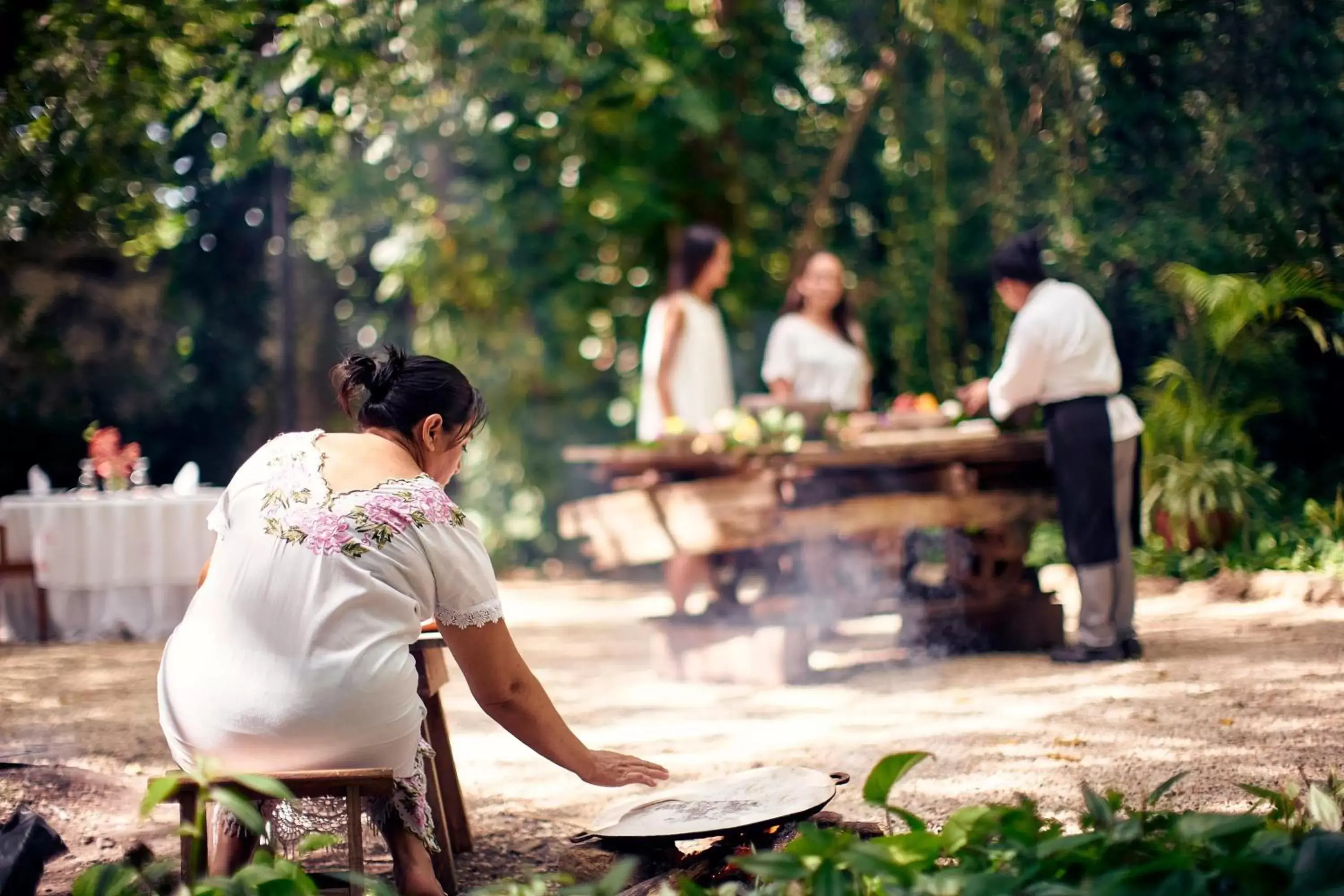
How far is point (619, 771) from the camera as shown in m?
2.71

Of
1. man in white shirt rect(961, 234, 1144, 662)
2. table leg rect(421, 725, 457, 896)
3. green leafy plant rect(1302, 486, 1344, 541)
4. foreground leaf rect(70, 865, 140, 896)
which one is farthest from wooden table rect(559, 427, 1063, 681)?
foreground leaf rect(70, 865, 140, 896)

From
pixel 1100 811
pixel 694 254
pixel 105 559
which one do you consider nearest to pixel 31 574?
pixel 105 559

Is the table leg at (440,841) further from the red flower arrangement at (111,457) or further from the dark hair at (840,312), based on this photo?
the red flower arrangement at (111,457)

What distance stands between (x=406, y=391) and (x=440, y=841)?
108cm

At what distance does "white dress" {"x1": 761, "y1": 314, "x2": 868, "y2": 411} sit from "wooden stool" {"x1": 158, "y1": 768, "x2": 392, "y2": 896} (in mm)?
4557

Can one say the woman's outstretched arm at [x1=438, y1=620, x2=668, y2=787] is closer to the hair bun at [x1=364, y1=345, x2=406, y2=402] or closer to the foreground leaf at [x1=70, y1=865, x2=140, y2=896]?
the hair bun at [x1=364, y1=345, x2=406, y2=402]

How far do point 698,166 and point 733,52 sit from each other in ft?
2.99

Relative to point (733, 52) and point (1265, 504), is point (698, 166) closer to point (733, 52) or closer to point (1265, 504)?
point (733, 52)

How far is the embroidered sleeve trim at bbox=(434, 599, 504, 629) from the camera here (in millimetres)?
2617

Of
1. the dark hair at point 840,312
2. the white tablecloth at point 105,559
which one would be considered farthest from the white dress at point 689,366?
the white tablecloth at point 105,559

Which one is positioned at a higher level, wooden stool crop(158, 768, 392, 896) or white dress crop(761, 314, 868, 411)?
white dress crop(761, 314, 868, 411)

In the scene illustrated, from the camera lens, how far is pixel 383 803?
2727 millimetres

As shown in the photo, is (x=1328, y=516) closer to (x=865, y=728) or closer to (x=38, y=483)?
(x=865, y=728)

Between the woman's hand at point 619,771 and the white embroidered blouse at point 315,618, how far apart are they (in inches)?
14.4
